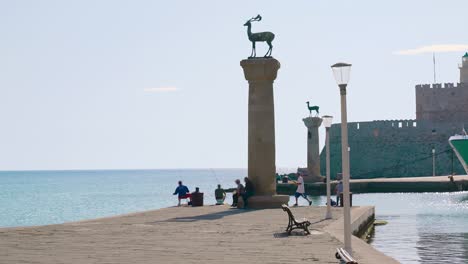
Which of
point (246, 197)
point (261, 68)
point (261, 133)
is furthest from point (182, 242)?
point (261, 68)

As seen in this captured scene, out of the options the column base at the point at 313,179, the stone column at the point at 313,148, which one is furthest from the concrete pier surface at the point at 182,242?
the column base at the point at 313,179

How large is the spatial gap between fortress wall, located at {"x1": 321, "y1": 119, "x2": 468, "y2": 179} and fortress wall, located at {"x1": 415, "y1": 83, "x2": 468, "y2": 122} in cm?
332

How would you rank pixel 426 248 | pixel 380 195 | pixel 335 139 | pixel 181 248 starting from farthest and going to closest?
pixel 335 139 → pixel 380 195 → pixel 426 248 → pixel 181 248

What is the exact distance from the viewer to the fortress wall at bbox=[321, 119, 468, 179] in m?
67.4

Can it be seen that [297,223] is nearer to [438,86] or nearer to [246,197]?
[246,197]

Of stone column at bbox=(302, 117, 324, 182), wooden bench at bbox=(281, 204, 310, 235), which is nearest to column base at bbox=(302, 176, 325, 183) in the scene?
stone column at bbox=(302, 117, 324, 182)

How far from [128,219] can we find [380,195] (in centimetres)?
3252

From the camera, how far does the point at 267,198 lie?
24859mm

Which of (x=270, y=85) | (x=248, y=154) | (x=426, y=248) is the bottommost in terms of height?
(x=426, y=248)

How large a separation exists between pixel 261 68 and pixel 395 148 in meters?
45.6

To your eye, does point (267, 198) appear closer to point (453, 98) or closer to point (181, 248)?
point (181, 248)

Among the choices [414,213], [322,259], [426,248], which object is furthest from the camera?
[414,213]

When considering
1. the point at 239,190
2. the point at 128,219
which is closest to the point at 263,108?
the point at 239,190

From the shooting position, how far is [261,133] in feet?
81.6
